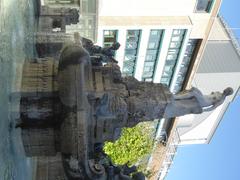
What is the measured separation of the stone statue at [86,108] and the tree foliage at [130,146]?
22.8 meters

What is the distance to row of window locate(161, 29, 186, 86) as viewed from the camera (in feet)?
135

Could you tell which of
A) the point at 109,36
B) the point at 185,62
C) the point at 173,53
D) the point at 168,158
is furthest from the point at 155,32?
the point at 168,158

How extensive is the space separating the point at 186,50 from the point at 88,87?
3274cm

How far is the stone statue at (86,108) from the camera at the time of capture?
430 inches

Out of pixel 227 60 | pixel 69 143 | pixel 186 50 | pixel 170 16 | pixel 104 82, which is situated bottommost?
pixel 227 60

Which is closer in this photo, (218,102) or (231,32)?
(218,102)

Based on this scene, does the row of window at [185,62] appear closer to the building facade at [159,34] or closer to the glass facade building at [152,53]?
the building facade at [159,34]

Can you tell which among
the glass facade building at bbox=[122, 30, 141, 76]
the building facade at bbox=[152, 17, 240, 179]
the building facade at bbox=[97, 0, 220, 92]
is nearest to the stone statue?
the building facade at bbox=[97, 0, 220, 92]

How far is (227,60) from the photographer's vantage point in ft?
178

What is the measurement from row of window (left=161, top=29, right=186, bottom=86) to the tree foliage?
5.27 m

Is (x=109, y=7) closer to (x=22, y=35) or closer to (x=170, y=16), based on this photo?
(x=170, y=16)

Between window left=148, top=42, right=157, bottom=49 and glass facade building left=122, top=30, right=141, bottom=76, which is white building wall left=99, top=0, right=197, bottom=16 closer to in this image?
glass facade building left=122, top=30, right=141, bottom=76

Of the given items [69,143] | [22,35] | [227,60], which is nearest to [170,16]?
[227,60]

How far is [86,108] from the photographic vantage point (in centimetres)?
1097
